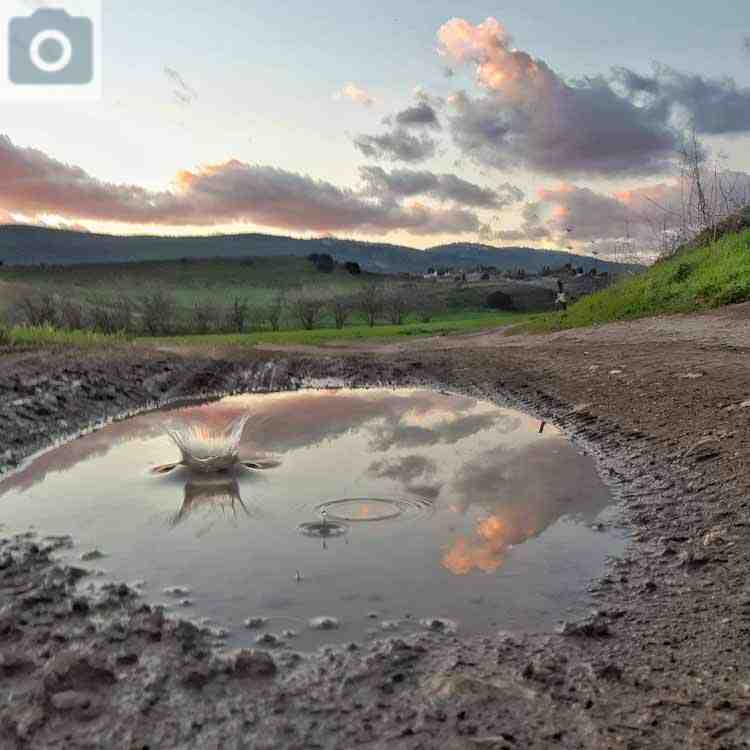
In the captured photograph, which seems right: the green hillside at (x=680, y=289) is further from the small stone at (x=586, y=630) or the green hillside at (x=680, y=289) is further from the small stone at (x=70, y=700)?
the small stone at (x=70, y=700)

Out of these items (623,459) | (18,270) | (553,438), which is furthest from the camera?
(18,270)

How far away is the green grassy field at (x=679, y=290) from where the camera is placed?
813 inches

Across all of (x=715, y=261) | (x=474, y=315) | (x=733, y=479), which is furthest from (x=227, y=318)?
(x=733, y=479)

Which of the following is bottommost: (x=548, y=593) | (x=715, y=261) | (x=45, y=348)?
(x=548, y=593)

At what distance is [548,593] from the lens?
15.9 ft

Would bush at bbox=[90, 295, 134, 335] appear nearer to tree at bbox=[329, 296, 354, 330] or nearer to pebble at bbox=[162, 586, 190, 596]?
tree at bbox=[329, 296, 354, 330]

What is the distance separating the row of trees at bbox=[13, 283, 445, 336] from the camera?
35.2 metres

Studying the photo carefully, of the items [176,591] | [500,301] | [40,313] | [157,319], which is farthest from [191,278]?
[176,591]

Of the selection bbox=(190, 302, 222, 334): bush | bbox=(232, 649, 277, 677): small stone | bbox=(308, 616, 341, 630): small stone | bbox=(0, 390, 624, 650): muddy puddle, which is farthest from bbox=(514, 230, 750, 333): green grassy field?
bbox=(190, 302, 222, 334): bush

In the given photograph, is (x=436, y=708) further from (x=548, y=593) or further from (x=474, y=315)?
(x=474, y=315)

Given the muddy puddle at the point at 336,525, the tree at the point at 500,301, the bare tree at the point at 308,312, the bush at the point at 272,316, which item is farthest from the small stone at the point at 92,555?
the tree at the point at 500,301

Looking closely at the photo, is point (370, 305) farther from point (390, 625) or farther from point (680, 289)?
point (390, 625)

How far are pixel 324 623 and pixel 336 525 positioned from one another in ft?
5.60

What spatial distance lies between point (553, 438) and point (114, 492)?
5.35 meters
